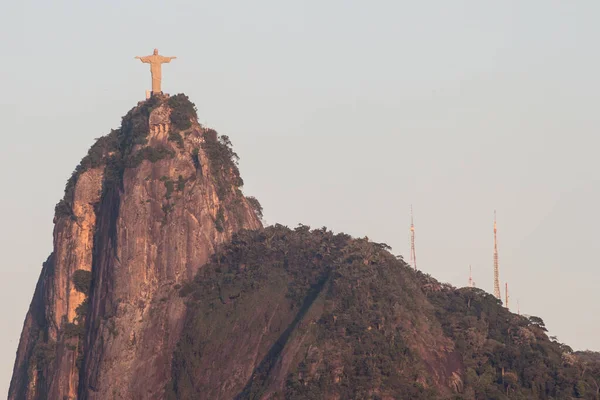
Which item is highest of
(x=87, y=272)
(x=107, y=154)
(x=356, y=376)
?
(x=107, y=154)

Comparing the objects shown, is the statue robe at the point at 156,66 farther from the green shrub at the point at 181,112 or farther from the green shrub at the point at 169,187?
the green shrub at the point at 169,187

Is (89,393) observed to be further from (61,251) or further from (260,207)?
(260,207)

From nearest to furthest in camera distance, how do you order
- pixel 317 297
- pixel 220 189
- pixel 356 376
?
pixel 356 376, pixel 317 297, pixel 220 189

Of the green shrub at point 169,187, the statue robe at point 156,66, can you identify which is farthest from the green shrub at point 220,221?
the statue robe at point 156,66

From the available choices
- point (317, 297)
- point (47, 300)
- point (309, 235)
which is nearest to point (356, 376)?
point (317, 297)

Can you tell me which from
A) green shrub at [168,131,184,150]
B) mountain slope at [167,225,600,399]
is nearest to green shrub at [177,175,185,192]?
green shrub at [168,131,184,150]

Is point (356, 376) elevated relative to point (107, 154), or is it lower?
lower

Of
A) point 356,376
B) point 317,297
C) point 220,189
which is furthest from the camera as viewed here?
point 220,189

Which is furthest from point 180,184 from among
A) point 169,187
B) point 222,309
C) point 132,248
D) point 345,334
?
point 345,334
